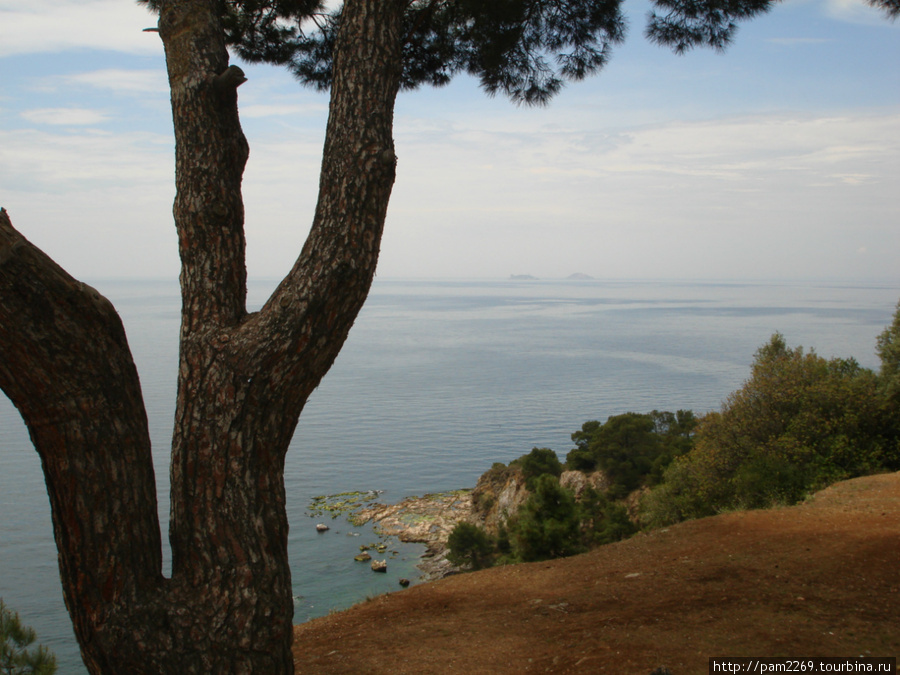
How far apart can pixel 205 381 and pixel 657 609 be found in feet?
15.7

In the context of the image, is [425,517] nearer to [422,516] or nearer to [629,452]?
[422,516]

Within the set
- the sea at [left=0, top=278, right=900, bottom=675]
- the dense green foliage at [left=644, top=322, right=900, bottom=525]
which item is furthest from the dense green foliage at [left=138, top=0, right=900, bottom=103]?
the sea at [left=0, top=278, right=900, bottom=675]

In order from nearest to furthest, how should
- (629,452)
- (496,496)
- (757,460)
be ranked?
(757,460), (629,452), (496,496)

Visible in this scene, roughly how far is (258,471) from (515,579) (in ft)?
19.2

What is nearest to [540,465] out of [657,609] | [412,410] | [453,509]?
[453,509]

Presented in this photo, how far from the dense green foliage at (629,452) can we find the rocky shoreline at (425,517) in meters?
6.06

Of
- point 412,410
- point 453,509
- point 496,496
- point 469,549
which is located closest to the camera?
point 469,549

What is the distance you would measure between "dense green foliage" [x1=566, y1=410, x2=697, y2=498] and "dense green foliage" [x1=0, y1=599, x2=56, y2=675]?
2374 cm

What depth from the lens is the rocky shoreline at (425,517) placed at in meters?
28.7

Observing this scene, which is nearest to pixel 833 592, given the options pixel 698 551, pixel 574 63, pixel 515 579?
pixel 698 551

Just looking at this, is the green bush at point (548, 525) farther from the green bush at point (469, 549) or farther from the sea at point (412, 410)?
the green bush at point (469, 549)

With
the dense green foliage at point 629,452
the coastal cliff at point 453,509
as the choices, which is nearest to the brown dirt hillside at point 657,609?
the coastal cliff at point 453,509

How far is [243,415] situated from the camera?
10.5 feet

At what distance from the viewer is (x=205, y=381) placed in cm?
327
